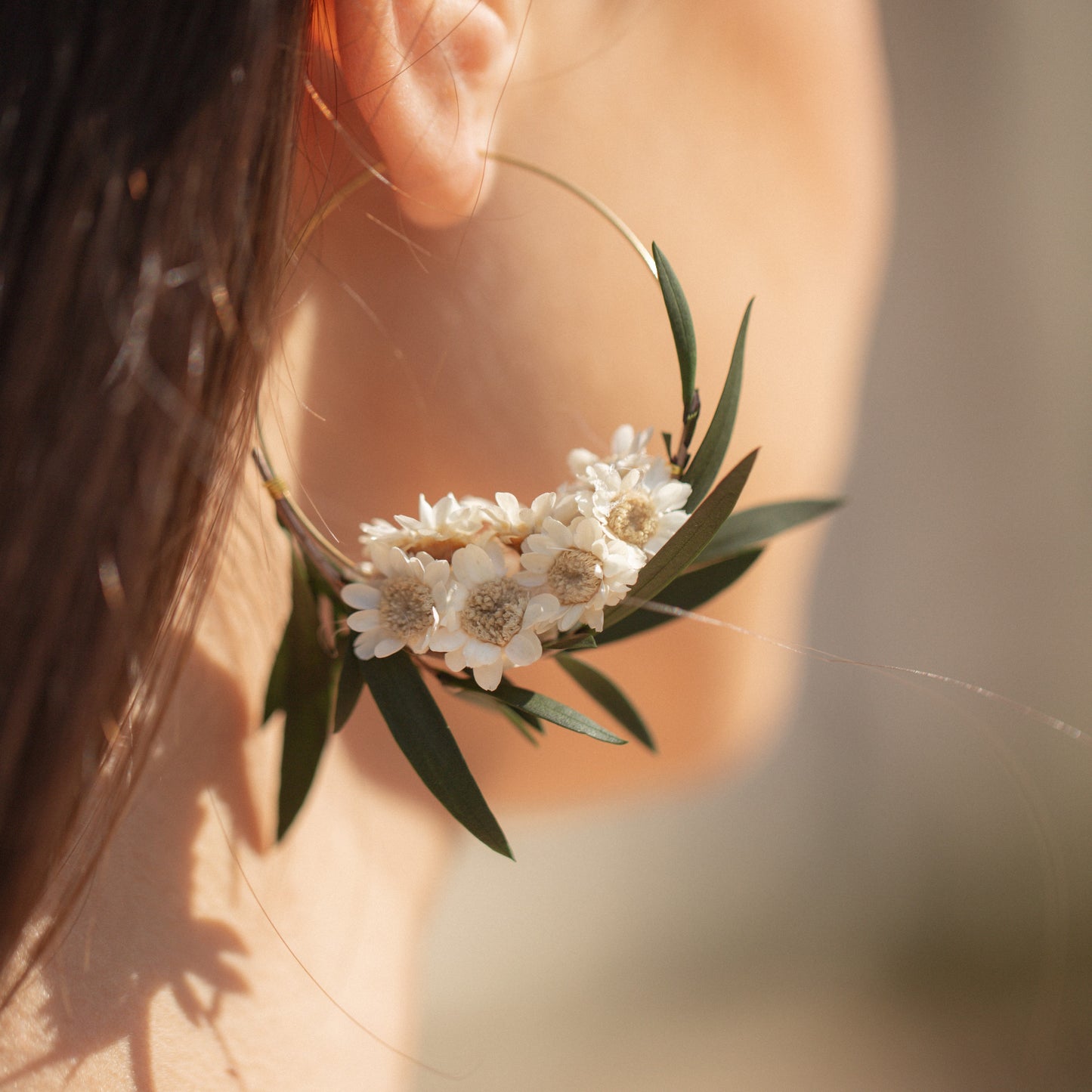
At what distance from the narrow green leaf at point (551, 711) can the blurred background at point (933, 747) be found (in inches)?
22.0

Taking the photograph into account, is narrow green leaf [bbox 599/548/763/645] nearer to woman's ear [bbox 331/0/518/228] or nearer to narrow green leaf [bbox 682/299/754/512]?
narrow green leaf [bbox 682/299/754/512]

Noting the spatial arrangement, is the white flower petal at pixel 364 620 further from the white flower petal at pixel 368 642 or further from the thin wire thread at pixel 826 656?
the thin wire thread at pixel 826 656

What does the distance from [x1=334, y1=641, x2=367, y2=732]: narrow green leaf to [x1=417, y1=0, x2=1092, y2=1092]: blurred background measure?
1.71ft

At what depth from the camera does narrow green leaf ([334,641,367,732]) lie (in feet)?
1.28

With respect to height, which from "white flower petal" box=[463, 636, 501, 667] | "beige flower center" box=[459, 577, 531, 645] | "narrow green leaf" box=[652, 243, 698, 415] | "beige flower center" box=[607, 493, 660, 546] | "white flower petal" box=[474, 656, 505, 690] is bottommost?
"white flower petal" box=[474, 656, 505, 690]

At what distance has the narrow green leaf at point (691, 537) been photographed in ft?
1.12

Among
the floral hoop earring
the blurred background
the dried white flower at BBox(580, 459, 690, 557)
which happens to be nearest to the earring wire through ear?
the floral hoop earring

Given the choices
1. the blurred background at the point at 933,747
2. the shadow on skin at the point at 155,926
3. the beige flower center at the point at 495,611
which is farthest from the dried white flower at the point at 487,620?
the blurred background at the point at 933,747

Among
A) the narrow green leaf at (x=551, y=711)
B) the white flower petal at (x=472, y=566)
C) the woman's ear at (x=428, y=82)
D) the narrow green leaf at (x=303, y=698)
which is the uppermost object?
the woman's ear at (x=428, y=82)

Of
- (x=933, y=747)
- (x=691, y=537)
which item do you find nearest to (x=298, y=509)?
(x=691, y=537)

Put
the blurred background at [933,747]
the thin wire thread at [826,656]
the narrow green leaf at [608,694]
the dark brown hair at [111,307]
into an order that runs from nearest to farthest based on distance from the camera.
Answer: the dark brown hair at [111,307] → the thin wire thread at [826,656] → the narrow green leaf at [608,694] → the blurred background at [933,747]

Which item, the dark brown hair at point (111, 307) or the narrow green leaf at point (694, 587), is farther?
the narrow green leaf at point (694, 587)

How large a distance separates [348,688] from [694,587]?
0.65 feet

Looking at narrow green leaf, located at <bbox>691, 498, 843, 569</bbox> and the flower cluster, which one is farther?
narrow green leaf, located at <bbox>691, 498, 843, 569</bbox>
